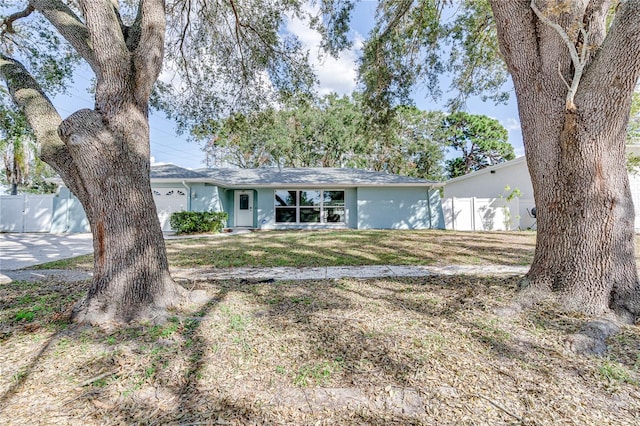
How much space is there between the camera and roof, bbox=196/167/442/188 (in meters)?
14.2

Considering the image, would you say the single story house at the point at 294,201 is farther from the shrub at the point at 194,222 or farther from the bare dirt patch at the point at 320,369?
the bare dirt patch at the point at 320,369

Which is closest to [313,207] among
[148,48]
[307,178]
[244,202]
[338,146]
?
[307,178]

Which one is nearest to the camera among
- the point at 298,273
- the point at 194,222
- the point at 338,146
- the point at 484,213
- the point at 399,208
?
the point at 298,273

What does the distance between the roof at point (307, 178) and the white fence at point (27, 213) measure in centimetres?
718

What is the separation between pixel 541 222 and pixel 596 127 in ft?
3.44

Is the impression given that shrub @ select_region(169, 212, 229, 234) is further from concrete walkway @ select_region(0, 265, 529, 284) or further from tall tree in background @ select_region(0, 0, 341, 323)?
tall tree in background @ select_region(0, 0, 341, 323)

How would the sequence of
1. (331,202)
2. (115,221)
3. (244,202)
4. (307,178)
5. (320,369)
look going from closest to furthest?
1. (320,369)
2. (115,221)
3. (331,202)
4. (307,178)
5. (244,202)

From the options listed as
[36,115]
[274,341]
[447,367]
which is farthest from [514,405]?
[36,115]

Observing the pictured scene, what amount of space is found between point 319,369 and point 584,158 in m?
3.19

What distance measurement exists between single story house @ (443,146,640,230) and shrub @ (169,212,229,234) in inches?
424

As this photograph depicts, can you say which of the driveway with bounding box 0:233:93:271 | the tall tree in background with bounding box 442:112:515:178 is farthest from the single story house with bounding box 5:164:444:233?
the tall tree in background with bounding box 442:112:515:178

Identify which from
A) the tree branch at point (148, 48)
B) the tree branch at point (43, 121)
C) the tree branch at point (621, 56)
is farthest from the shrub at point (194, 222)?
the tree branch at point (621, 56)

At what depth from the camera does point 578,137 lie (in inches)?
117

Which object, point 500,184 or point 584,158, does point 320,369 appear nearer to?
point 584,158
